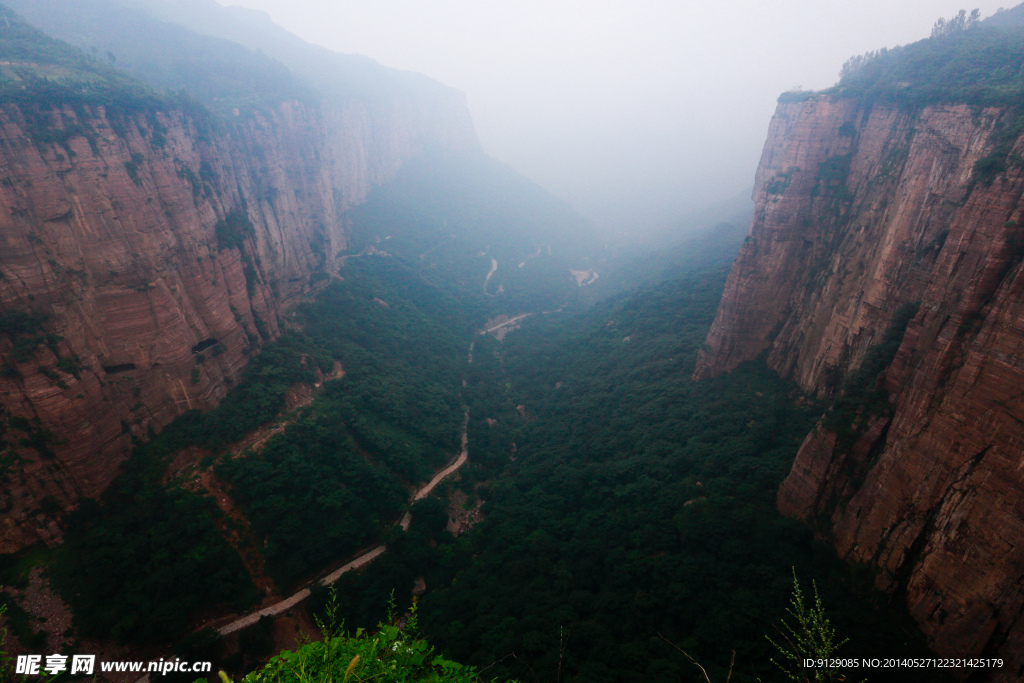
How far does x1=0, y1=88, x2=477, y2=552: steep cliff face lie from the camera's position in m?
22.9

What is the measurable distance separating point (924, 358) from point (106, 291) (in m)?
39.5

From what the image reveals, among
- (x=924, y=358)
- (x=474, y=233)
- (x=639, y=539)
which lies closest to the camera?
(x=924, y=358)

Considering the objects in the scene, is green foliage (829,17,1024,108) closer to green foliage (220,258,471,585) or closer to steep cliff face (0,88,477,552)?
green foliage (220,258,471,585)

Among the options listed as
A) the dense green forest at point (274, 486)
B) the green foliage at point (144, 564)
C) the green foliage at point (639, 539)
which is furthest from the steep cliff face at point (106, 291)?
the green foliage at point (639, 539)

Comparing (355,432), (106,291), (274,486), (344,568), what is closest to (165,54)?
(106,291)

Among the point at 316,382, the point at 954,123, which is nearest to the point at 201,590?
the point at 316,382

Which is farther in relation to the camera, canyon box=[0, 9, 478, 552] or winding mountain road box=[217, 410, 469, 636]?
winding mountain road box=[217, 410, 469, 636]

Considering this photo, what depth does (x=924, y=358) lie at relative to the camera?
17391 mm

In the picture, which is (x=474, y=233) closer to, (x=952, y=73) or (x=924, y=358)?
(x=952, y=73)

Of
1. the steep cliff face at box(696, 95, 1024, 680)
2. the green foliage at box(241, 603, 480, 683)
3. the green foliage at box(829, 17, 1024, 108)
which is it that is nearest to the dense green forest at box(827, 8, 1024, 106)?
the green foliage at box(829, 17, 1024, 108)

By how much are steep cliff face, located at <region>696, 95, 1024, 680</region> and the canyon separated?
35.7 m

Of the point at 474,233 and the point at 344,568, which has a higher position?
the point at 474,233

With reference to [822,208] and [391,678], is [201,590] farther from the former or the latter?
[822,208]

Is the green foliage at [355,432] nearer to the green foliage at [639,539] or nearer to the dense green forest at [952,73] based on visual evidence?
the green foliage at [639,539]
